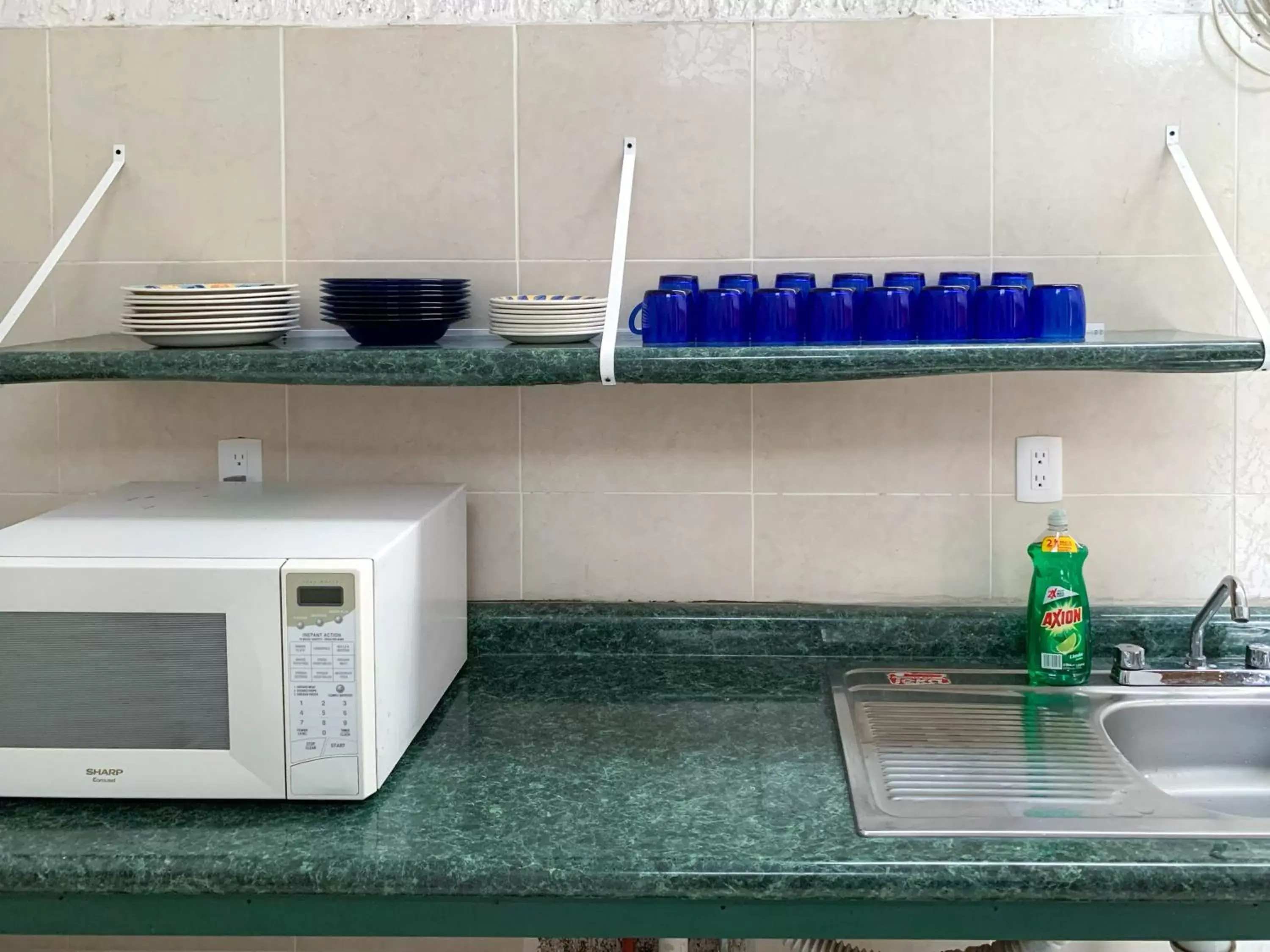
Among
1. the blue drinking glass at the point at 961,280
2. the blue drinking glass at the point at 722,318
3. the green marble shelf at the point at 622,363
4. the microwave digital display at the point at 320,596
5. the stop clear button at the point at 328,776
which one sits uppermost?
the blue drinking glass at the point at 961,280

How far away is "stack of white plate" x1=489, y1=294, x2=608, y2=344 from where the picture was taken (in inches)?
68.5

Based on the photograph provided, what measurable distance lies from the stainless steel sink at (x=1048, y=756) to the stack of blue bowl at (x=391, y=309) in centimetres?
80

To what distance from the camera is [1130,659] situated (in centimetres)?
185

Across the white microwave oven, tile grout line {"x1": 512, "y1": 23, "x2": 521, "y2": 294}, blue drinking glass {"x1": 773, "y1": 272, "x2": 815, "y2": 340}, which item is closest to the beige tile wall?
tile grout line {"x1": 512, "y1": 23, "x2": 521, "y2": 294}

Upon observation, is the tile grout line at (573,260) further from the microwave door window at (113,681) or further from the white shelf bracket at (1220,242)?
the microwave door window at (113,681)

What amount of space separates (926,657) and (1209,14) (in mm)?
1074

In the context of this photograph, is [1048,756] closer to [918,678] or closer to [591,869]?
[918,678]

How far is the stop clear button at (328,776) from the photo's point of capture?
1.45 metres

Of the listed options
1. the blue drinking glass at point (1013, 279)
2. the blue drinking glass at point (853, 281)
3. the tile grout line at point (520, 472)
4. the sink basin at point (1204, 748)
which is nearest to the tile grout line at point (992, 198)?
the blue drinking glass at point (1013, 279)

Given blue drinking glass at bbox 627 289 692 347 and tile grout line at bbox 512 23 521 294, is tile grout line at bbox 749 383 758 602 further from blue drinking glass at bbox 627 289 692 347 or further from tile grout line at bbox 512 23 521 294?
tile grout line at bbox 512 23 521 294

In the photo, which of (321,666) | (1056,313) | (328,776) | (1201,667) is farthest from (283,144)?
(1201,667)

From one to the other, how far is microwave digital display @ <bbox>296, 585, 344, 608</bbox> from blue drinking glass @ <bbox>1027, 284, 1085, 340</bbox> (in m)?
0.98

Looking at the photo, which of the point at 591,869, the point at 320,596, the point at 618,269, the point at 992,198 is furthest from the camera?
the point at 992,198

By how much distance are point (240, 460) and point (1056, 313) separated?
1273 millimetres
